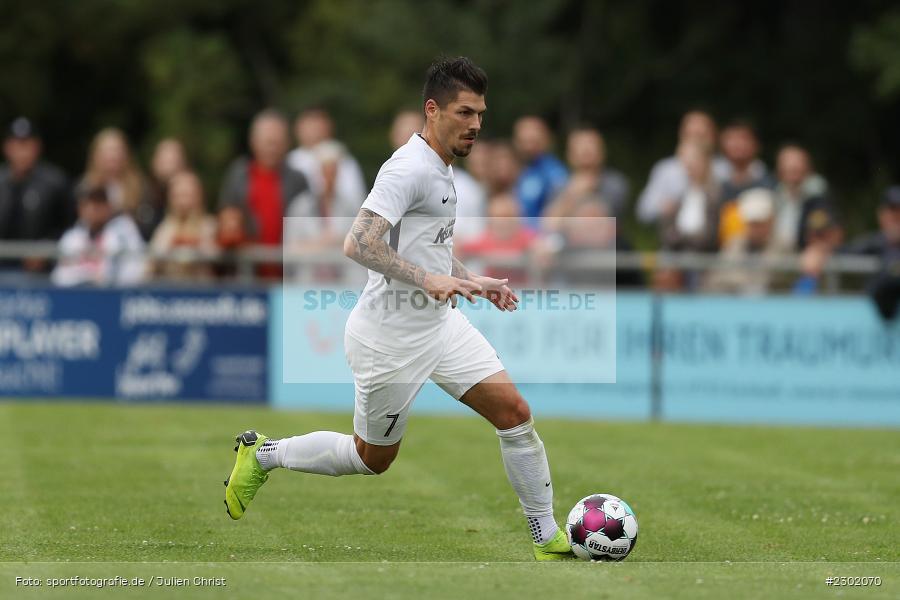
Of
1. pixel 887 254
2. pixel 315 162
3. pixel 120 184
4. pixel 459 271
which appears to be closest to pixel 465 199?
pixel 315 162

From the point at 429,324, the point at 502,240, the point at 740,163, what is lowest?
the point at 429,324

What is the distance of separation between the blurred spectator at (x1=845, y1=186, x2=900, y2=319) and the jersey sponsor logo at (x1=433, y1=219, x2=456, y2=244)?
29.1ft

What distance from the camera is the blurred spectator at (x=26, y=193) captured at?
18.6 metres

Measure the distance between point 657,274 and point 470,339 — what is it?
9091 mm

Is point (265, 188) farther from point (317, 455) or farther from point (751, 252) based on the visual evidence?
point (317, 455)

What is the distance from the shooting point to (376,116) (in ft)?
115

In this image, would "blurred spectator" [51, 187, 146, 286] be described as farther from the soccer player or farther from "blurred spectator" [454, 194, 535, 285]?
the soccer player

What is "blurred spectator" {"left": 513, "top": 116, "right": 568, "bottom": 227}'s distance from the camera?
1773cm

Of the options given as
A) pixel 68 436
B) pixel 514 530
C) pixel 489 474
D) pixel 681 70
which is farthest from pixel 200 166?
pixel 514 530

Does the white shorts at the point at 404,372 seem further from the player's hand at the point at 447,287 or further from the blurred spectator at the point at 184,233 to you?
the blurred spectator at the point at 184,233

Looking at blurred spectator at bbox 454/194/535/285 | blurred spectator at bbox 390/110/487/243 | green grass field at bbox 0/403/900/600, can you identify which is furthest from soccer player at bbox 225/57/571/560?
blurred spectator at bbox 454/194/535/285

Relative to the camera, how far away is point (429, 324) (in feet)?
29.0

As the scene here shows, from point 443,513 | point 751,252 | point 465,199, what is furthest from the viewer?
point 751,252

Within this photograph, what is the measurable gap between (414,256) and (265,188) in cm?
941
